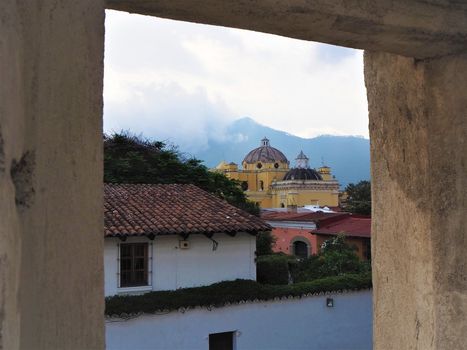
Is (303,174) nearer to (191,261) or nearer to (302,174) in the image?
(302,174)

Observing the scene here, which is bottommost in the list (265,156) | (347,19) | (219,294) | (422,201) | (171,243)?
(219,294)

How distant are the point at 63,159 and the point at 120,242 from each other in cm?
974

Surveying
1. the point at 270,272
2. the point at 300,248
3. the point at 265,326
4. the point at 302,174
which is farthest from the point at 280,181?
the point at 265,326

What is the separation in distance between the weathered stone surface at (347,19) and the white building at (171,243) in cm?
903

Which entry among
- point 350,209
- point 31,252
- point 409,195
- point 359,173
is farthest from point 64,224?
point 359,173

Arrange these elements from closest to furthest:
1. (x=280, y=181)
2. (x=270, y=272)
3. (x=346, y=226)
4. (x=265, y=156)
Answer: (x=270, y=272) < (x=346, y=226) < (x=280, y=181) < (x=265, y=156)

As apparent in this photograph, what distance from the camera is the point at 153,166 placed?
2044 cm

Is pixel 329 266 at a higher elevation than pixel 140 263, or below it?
below

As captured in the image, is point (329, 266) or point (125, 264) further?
point (329, 266)

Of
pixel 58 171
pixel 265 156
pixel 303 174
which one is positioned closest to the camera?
pixel 58 171

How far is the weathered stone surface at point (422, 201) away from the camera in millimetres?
1895

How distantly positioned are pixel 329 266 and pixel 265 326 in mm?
3997

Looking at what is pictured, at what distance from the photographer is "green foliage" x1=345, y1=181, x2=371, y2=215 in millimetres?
31172

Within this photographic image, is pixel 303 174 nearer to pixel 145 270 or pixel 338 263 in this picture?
pixel 338 263
